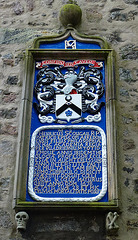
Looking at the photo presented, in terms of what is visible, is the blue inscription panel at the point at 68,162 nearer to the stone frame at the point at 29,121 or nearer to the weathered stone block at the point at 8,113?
the stone frame at the point at 29,121

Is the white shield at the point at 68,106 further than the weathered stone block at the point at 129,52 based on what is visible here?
No

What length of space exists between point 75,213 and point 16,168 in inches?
29.5

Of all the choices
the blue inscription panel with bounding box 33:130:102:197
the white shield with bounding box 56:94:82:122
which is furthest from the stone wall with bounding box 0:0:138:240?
the white shield with bounding box 56:94:82:122

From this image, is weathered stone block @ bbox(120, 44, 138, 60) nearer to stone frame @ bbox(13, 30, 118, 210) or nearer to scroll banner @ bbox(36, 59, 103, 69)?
stone frame @ bbox(13, 30, 118, 210)

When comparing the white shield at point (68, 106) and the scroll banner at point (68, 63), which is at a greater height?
the scroll banner at point (68, 63)

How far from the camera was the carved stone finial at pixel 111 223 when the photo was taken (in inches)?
151

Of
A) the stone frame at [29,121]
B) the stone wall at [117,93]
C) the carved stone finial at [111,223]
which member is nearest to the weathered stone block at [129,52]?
the stone wall at [117,93]

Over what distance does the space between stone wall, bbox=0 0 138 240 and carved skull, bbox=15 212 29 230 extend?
69 millimetres

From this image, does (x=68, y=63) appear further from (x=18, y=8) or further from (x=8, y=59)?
(x=18, y=8)

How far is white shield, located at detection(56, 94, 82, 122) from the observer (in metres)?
4.58

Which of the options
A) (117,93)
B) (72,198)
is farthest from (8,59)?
(72,198)

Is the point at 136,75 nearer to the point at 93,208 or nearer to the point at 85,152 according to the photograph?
the point at 85,152

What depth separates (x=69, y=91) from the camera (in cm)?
476

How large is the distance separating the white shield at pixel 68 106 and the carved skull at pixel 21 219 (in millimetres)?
1154
